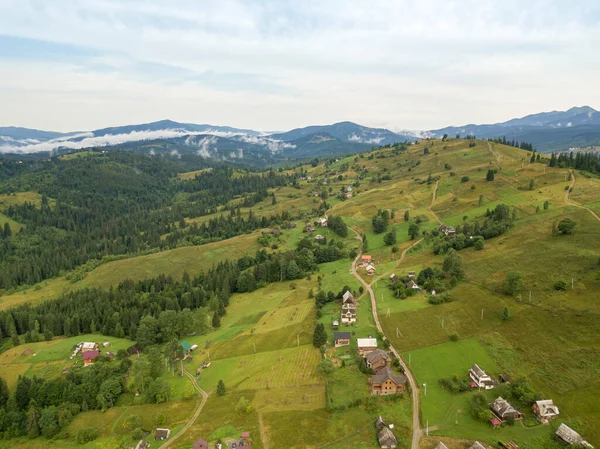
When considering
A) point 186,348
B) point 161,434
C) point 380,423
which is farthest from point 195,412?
point 380,423

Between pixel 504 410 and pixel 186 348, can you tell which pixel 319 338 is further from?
pixel 504 410

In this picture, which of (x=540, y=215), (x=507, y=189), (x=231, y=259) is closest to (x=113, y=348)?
(x=231, y=259)

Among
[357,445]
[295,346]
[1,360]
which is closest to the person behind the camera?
[357,445]

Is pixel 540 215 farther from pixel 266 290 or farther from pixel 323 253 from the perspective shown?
pixel 266 290

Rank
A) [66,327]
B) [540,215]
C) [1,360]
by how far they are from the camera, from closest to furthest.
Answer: [1,360] < [66,327] < [540,215]

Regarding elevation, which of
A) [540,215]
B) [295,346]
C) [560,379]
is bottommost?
[295,346]

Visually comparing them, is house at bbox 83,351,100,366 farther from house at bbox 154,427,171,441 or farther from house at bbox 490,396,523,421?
house at bbox 490,396,523,421

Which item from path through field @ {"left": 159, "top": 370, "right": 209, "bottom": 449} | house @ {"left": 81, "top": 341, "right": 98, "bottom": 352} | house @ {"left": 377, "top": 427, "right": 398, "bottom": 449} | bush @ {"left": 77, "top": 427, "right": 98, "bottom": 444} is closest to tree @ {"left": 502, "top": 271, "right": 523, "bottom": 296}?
house @ {"left": 377, "top": 427, "right": 398, "bottom": 449}
